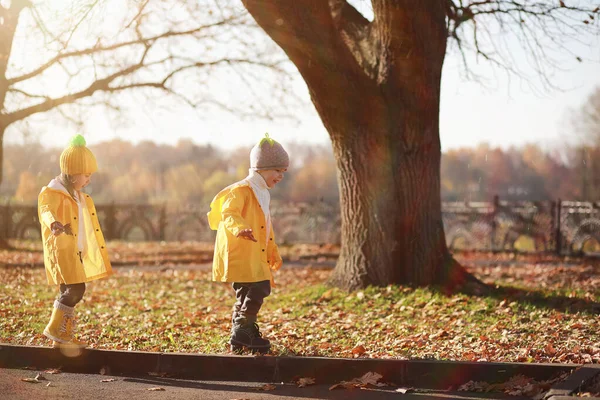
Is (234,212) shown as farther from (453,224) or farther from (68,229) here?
(453,224)

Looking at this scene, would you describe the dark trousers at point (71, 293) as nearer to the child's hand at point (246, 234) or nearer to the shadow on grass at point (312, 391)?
the shadow on grass at point (312, 391)

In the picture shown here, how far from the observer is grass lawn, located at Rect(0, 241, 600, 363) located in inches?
276

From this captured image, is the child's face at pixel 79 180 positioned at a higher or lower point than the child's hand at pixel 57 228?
higher

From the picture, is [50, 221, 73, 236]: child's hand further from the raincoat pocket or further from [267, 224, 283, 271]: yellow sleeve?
[267, 224, 283, 271]: yellow sleeve

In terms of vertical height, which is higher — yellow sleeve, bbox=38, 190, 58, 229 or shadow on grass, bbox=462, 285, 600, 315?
yellow sleeve, bbox=38, 190, 58, 229

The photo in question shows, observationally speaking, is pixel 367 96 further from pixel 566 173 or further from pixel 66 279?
pixel 566 173

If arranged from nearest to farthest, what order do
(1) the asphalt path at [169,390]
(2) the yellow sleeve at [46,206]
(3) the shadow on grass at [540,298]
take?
(1) the asphalt path at [169,390] < (2) the yellow sleeve at [46,206] < (3) the shadow on grass at [540,298]

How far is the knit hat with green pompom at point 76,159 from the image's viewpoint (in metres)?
6.73

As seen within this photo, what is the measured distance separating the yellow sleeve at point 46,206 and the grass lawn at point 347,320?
1362mm

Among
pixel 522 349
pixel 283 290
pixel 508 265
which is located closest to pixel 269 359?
pixel 522 349

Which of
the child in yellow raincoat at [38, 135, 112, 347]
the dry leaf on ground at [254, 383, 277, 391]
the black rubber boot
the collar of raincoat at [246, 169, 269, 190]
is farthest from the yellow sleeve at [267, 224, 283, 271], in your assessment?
the child in yellow raincoat at [38, 135, 112, 347]

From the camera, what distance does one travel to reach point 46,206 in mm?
6594

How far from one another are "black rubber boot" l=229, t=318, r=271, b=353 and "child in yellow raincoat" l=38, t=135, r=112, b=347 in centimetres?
123

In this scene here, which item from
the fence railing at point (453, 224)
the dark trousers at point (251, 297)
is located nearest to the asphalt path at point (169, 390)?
the dark trousers at point (251, 297)
